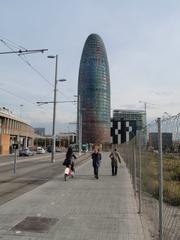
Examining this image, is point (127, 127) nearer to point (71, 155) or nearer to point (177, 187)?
point (71, 155)

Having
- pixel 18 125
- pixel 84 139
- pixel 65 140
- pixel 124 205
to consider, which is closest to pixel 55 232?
pixel 124 205

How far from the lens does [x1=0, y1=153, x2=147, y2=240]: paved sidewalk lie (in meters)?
7.95

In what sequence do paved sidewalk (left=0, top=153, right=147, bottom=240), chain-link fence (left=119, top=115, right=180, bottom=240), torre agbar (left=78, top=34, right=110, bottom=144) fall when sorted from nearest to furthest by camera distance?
1. chain-link fence (left=119, top=115, right=180, bottom=240)
2. paved sidewalk (left=0, top=153, right=147, bottom=240)
3. torre agbar (left=78, top=34, right=110, bottom=144)

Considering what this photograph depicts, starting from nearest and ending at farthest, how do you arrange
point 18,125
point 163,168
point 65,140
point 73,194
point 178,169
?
point 178,169, point 163,168, point 73,194, point 18,125, point 65,140

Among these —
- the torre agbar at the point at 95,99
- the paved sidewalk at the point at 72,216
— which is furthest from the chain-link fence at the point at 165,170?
the torre agbar at the point at 95,99

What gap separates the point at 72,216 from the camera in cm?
984

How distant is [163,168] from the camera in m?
6.91

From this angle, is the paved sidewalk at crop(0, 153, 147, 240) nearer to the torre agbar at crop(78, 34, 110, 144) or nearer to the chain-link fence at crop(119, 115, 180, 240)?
the chain-link fence at crop(119, 115, 180, 240)

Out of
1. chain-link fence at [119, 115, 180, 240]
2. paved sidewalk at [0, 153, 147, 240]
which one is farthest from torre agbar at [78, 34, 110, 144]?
chain-link fence at [119, 115, 180, 240]

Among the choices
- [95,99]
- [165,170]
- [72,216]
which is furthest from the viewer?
[95,99]

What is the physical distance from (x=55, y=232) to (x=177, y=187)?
2.45 metres

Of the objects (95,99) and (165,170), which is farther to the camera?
(95,99)

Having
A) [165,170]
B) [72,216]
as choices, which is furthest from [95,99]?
[165,170]

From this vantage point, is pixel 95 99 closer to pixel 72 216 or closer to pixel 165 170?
pixel 72 216
